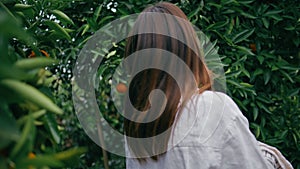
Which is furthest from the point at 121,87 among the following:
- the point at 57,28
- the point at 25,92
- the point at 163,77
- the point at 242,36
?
the point at 25,92

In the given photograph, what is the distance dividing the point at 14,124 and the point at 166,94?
3.32ft

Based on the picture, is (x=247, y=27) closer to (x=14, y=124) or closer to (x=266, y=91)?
(x=266, y=91)

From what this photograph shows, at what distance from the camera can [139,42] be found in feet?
5.41

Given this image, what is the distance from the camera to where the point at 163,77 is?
1.62m

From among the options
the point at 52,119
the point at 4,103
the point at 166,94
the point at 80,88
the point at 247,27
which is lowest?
the point at 80,88

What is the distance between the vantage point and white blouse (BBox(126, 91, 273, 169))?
5.17ft

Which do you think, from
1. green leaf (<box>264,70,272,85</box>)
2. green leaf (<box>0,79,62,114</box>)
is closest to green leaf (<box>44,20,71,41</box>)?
green leaf (<box>0,79,62,114</box>)

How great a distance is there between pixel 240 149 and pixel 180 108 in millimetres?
208

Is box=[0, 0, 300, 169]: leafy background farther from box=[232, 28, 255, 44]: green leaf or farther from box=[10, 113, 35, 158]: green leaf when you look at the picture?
box=[10, 113, 35, 158]: green leaf

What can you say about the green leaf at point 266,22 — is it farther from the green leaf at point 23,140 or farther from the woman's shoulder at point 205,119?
the green leaf at point 23,140

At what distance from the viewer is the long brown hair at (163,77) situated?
1.60 meters

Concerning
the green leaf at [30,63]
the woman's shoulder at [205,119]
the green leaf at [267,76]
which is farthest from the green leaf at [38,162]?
the green leaf at [267,76]

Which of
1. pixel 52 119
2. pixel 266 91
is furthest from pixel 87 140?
pixel 52 119

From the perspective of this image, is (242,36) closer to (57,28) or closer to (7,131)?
(57,28)
